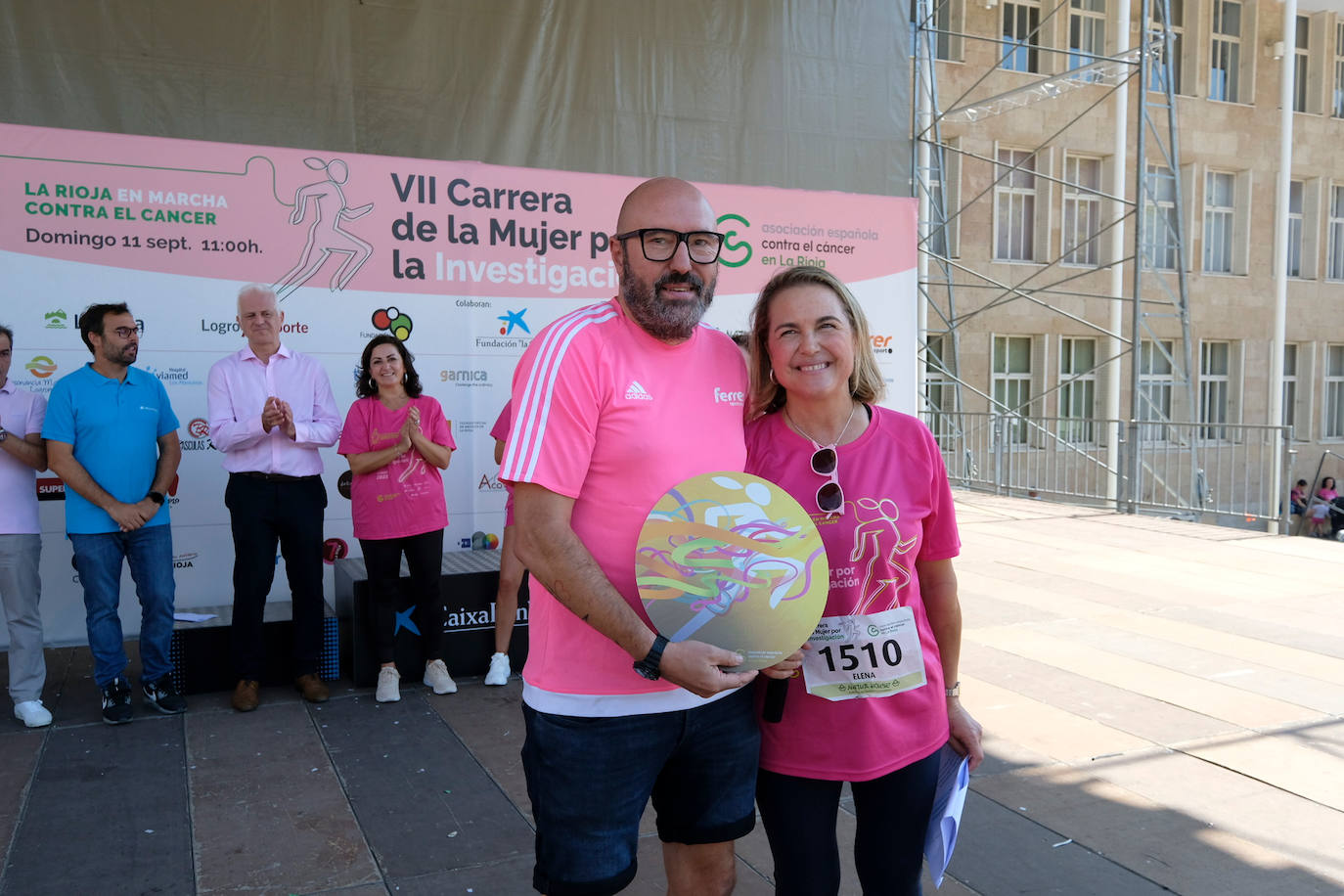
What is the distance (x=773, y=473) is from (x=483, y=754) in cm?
265

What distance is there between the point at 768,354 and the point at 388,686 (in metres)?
3.52

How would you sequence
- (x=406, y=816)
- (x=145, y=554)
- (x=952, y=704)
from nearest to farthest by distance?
(x=952, y=704)
(x=406, y=816)
(x=145, y=554)

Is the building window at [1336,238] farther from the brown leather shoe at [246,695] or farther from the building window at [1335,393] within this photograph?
the brown leather shoe at [246,695]

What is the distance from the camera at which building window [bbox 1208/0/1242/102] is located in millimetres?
20312

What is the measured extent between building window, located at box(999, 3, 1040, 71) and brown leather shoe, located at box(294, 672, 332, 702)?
17.2 m

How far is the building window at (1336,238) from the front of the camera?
2227 cm

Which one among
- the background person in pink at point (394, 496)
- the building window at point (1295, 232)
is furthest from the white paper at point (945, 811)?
the building window at point (1295, 232)

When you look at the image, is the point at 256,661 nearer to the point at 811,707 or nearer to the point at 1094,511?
the point at 811,707

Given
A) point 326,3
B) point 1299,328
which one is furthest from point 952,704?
point 1299,328

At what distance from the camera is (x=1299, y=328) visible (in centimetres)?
2175

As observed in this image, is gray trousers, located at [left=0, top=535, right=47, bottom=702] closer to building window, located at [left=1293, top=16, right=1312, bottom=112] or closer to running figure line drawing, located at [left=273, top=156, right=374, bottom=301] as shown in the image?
running figure line drawing, located at [left=273, top=156, right=374, bottom=301]

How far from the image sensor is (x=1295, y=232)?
2208 cm

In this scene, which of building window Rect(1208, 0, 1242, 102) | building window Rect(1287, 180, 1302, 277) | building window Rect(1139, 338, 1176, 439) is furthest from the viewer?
building window Rect(1287, 180, 1302, 277)

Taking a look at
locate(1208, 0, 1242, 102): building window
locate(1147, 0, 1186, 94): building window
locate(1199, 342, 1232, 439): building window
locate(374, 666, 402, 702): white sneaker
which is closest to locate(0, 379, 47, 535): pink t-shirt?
locate(374, 666, 402, 702): white sneaker
